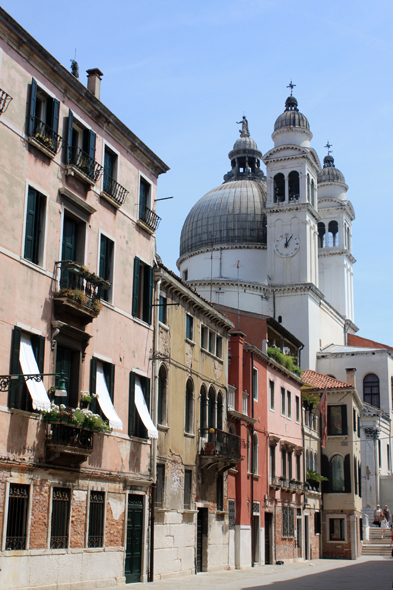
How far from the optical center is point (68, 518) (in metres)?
17.8

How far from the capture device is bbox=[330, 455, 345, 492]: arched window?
45.6m

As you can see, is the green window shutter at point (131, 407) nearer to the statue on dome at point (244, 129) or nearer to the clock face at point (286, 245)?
the clock face at point (286, 245)

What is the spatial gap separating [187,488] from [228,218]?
4526 cm

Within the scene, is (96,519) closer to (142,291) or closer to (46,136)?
(142,291)

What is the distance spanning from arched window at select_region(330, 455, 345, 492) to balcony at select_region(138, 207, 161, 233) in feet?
88.6

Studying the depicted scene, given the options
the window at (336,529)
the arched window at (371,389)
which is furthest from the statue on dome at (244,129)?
the window at (336,529)

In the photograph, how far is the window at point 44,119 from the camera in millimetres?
17703

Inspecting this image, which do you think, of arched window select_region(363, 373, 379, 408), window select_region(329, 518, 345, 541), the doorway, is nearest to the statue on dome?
arched window select_region(363, 373, 379, 408)

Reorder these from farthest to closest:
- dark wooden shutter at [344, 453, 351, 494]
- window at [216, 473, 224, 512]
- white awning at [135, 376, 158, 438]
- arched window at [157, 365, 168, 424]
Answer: dark wooden shutter at [344, 453, 351, 494] → window at [216, 473, 224, 512] → arched window at [157, 365, 168, 424] → white awning at [135, 376, 158, 438]

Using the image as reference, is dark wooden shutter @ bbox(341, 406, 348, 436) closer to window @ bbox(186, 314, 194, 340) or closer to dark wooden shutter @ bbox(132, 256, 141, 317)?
window @ bbox(186, 314, 194, 340)

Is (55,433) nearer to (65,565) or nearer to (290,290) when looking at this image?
(65,565)

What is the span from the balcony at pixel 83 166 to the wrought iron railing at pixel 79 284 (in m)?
2.46

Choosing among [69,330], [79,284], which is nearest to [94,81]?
A: [79,284]

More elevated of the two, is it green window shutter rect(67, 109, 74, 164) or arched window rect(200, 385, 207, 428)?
green window shutter rect(67, 109, 74, 164)
